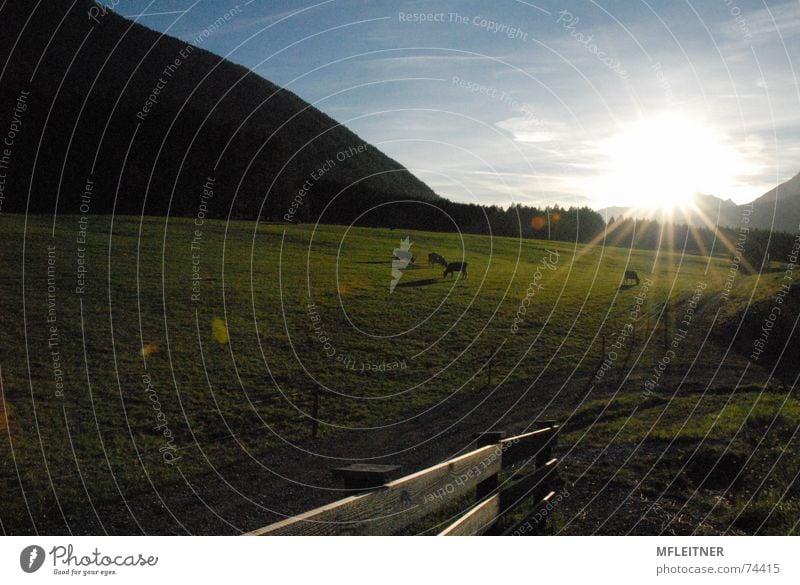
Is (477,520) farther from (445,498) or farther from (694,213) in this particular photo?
(694,213)

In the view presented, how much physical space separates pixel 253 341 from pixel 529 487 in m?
25.1

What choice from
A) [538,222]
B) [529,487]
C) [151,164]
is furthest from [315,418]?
[538,222]

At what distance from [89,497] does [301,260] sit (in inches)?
1498

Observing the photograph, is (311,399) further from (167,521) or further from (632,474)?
(632,474)

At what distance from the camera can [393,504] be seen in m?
6.59

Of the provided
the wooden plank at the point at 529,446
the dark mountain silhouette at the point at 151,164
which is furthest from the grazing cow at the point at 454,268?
the wooden plank at the point at 529,446

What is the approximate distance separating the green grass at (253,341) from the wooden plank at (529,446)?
7.12 meters

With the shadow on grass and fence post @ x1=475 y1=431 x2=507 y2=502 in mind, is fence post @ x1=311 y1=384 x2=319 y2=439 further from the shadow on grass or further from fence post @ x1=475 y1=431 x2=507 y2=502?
the shadow on grass

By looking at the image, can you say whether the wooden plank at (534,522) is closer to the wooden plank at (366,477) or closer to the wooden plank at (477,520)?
the wooden plank at (477,520)

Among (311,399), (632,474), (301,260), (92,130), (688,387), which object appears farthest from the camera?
(92,130)

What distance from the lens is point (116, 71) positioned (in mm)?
157625

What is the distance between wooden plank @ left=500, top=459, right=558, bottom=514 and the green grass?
690 centimetres

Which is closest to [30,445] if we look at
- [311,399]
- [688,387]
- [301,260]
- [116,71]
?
[311,399]

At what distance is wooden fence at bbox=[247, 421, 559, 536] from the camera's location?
18.8 ft
